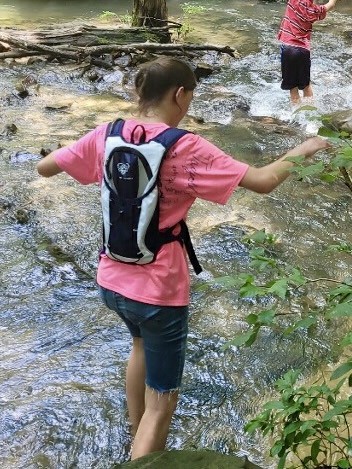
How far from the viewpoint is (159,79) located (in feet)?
7.32

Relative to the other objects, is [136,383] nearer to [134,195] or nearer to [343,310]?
[134,195]

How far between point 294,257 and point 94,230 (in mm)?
1565

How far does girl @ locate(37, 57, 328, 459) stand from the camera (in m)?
2.12

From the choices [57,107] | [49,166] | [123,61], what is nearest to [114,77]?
[123,61]

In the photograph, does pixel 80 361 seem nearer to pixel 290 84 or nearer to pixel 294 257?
pixel 294 257

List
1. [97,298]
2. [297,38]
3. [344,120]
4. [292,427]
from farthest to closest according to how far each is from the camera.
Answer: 1. [297,38]
2. [344,120]
3. [97,298]
4. [292,427]

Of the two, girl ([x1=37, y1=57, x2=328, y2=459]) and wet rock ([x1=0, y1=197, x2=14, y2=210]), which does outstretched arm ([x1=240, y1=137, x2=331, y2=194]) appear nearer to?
girl ([x1=37, y1=57, x2=328, y2=459])

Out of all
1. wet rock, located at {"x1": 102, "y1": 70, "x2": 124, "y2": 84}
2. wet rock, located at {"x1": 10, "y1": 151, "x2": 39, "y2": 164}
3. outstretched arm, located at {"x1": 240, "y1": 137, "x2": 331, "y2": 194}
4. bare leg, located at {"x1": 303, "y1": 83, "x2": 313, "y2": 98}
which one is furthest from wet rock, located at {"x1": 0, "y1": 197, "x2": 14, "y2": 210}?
bare leg, located at {"x1": 303, "y1": 83, "x2": 313, "y2": 98}

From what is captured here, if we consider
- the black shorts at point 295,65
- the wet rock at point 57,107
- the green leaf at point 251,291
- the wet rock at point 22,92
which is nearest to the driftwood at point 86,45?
the wet rock at point 22,92

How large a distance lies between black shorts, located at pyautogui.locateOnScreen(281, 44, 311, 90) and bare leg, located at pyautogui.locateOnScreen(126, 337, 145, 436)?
221 inches

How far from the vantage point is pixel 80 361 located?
3324mm

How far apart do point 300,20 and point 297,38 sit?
0.70ft

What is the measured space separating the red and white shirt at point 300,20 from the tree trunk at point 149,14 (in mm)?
4515

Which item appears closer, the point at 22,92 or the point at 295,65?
the point at 295,65
